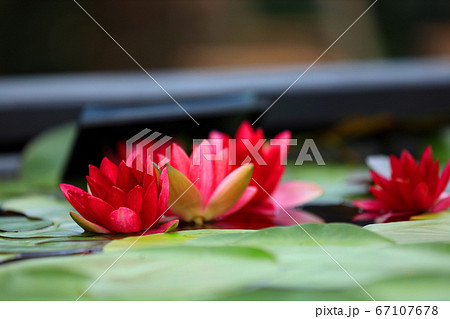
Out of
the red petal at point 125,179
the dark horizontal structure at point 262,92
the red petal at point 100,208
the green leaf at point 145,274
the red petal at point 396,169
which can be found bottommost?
the green leaf at point 145,274

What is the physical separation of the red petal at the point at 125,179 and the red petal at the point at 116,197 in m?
0.01

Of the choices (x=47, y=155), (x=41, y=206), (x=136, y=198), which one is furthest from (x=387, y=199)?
(x=47, y=155)

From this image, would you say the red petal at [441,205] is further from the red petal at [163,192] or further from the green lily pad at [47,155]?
the green lily pad at [47,155]

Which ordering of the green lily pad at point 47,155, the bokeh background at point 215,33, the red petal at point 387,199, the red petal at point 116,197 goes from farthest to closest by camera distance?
1. the bokeh background at point 215,33
2. the green lily pad at point 47,155
3. the red petal at point 387,199
4. the red petal at point 116,197

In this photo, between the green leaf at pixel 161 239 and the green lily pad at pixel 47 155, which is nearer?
the green leaf at pixel 161 239

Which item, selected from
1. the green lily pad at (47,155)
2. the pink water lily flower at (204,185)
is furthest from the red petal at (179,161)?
the green lily pad at (47,155)

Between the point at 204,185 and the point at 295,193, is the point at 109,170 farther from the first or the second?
the point at 295,193

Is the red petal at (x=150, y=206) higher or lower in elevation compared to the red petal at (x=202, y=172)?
lower

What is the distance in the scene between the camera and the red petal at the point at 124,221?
1.28ft

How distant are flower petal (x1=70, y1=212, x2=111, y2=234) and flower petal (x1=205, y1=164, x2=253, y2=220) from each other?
0.29 feet

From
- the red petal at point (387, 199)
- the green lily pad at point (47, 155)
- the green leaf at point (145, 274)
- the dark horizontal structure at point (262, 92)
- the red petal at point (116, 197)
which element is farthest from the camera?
the dark horizontal structure at point (262, 92)

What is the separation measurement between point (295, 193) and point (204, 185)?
5.8 inches

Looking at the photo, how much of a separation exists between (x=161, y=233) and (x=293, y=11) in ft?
3.36

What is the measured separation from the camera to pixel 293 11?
1.31 meters
